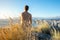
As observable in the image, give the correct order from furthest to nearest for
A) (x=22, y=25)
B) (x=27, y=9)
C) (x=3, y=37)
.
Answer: (x=27, y=9)
(x=22, y=25)
(x=3, y=37)

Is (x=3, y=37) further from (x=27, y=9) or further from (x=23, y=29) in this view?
(x=27, y=9)

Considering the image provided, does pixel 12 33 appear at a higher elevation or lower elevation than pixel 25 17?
lower

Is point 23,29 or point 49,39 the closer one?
point 23,29

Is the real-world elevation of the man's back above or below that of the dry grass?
above

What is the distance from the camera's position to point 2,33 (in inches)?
349

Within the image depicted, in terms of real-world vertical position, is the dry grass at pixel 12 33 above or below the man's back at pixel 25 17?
below

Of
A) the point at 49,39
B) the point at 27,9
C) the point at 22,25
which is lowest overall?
the point at 49,39

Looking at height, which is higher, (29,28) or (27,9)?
(27,9)

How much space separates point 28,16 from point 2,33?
92.1 inches

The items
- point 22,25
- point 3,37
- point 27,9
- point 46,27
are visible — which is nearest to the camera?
point 3,37

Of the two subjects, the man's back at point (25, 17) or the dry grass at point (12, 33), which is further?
the man's back at point (25, 17)

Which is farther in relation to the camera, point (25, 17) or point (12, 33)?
point (25, 17)

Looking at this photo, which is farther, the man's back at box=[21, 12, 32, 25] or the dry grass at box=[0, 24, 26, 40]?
the man's back at box=[21, 12, 32, 25]

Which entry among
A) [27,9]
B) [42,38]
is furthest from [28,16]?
[42,38]
